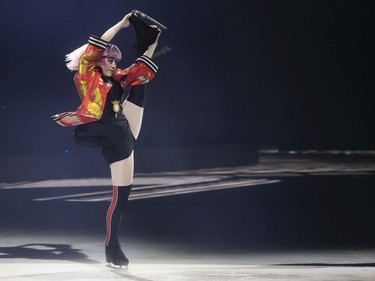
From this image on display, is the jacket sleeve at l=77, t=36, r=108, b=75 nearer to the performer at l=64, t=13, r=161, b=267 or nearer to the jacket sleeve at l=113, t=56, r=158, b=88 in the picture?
the performer at l=64, t=13, r=161, b=267

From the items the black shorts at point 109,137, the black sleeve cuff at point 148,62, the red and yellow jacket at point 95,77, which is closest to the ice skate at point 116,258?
the black shorts at point 109,137

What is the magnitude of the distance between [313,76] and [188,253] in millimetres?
22614

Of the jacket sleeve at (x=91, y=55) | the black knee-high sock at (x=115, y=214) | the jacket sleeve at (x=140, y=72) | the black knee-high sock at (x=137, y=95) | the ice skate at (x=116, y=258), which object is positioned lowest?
the ice skate at (x=116, y=258)

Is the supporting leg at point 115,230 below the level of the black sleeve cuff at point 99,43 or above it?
below

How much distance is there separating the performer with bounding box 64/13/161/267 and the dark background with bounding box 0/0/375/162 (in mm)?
13892

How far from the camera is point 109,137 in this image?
23.5 ft

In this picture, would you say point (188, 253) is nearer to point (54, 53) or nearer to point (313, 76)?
point (54, 53)

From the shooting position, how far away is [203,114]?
88.4 feet

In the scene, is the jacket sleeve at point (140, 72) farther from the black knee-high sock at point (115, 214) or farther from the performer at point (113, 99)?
the black knee-high sock at point (115, 214)

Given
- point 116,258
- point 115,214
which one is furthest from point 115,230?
point 116,258

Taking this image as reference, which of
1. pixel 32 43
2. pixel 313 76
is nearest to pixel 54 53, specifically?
pixel 32 43

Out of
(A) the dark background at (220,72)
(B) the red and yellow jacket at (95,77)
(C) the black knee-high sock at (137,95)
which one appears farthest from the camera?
(A) the dark background at (220,72)

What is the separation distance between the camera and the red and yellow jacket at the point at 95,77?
7.02 metres

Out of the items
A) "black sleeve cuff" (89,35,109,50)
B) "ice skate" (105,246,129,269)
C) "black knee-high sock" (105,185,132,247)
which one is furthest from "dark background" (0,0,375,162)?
"black sleeve cuff" (89,35,109,50)
